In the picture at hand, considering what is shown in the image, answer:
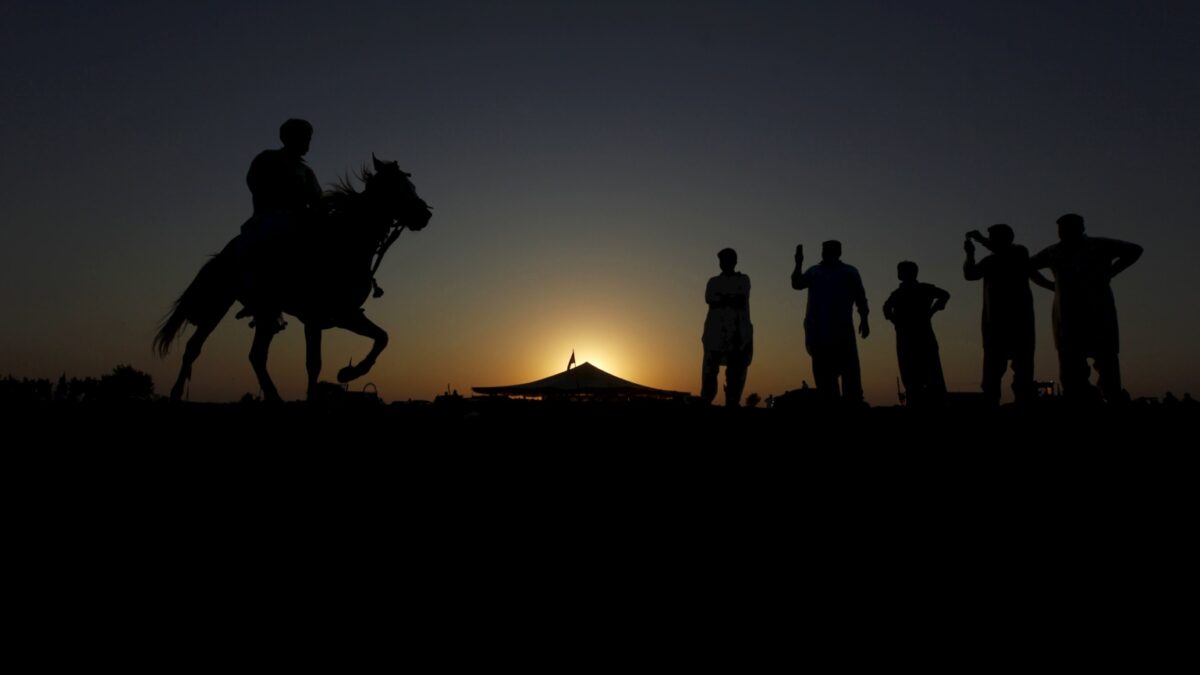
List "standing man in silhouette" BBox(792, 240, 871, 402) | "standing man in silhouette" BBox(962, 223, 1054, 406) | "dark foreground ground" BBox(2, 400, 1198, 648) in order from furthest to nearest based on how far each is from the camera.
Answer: "standing man in silhouette" BBox(792, 240, 871, 402) → "standing man in silhouette" BBox(962, 223, 1054, 406) → "dark foreground ground" BBox(2, 400, 1198, 648)

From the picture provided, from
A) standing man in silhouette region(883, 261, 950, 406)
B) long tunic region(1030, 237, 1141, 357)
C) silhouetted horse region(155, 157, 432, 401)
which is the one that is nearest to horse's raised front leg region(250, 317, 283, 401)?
silhouetted horse region(155, 157, 432, 401)

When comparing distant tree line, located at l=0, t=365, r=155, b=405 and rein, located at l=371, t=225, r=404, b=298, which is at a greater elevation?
rein, located at l=371, t=225, r=404, b=298

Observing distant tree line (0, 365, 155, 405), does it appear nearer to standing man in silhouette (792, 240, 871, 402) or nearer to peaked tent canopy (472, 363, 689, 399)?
standing man in silhouette (792, 240, 871, 402)

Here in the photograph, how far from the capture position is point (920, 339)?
8.80 meters

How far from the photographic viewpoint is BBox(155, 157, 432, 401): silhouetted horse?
754cm

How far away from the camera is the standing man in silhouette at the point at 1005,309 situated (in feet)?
25.6

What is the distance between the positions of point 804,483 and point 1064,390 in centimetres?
500

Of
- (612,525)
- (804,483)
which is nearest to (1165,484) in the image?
(804,483)

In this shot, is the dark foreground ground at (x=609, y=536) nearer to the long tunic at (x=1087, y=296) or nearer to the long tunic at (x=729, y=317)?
the long tunic at (x=1087, y=296)

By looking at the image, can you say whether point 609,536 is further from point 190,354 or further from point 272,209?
point 190,354

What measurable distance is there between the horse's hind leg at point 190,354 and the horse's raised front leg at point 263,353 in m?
1.23

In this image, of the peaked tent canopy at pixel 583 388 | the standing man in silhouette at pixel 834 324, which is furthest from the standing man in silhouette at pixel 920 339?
the peaked tent canopy at pixel 583 388

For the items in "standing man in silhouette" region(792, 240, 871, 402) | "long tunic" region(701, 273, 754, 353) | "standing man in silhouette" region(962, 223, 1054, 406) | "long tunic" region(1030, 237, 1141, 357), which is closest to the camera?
"long tunic" region(1030, 237, 1141, 357)

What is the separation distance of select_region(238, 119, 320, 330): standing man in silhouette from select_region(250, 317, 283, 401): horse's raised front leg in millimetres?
110
